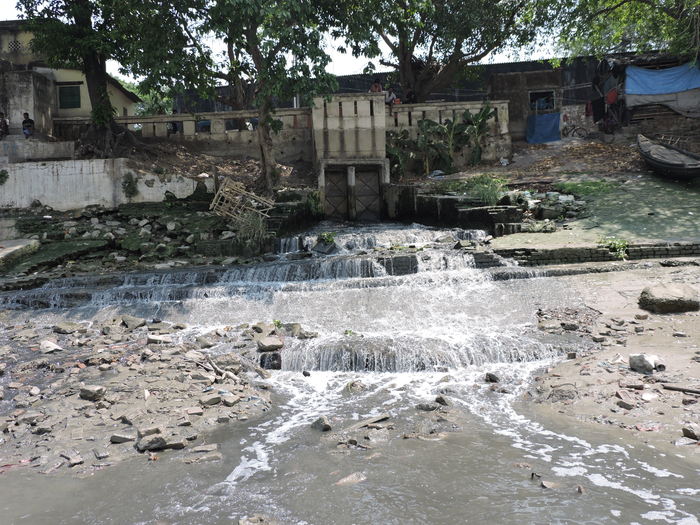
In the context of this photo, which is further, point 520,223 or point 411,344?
point 520,223

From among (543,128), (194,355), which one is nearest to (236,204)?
(194,355)

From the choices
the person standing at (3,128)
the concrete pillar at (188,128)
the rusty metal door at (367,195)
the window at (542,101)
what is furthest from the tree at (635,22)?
the person standing at (3,128)

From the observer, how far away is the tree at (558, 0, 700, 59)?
54.9ft

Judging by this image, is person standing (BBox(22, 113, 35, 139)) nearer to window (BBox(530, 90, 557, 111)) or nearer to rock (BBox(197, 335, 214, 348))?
rock (BBox(197, 335, 214, 348))

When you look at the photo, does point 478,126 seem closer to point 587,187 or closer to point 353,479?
point 587,187

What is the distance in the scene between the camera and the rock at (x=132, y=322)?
8438 mm

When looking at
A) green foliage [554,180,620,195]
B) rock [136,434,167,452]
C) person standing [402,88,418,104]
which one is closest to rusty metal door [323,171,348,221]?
person standing [402,88,418,104]

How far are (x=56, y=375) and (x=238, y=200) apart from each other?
8.78 meters

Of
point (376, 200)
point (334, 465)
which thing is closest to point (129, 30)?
point (376, 200)

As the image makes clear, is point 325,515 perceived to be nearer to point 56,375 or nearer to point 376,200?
point 56,375

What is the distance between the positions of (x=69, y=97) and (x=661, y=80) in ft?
78.7

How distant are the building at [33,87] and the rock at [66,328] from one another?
1357cm

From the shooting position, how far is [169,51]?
14.0 meters

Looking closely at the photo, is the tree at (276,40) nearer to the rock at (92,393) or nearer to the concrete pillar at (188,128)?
the concrete pillar at (188,128)
